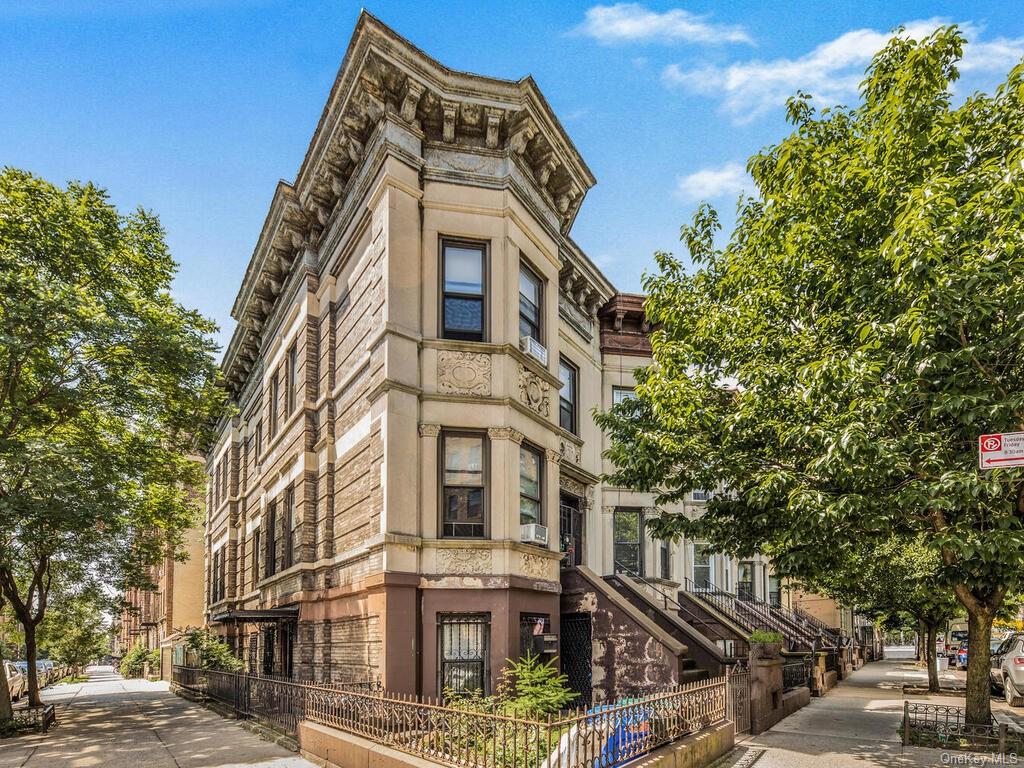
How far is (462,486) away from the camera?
13.6m

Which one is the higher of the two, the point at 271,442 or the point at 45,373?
the point at 45,373

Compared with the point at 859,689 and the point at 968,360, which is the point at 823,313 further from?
the point at 859,689

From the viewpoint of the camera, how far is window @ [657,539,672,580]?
2272cm

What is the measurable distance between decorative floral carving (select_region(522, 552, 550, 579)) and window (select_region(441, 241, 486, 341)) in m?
4.11

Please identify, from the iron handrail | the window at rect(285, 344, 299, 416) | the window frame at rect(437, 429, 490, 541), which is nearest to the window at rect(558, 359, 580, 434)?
the iron handrail

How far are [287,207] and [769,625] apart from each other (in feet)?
62.5

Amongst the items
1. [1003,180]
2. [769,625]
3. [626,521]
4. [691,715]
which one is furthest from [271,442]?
[1003,180]

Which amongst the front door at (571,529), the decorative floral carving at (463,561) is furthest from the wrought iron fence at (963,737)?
the front door at (571,529)

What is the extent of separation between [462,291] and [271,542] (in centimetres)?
1052

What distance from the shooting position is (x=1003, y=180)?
8.91 meters

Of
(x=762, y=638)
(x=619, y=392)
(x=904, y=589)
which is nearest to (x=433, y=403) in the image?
(x=762, y=638)

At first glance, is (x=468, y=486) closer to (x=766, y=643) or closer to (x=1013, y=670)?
(x=766, y=643)

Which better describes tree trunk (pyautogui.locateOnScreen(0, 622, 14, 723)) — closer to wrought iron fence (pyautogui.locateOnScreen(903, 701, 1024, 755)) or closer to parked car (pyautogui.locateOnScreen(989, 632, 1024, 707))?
wrought iron fence (pyautogui.locateOnScreen(903, 701, 1024, 755))

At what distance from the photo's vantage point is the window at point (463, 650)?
12.7 m
